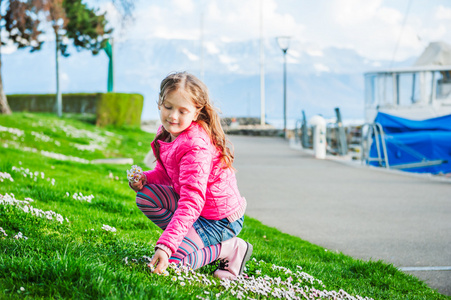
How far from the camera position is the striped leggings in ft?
11.8

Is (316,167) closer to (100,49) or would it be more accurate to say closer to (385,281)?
(385,281)

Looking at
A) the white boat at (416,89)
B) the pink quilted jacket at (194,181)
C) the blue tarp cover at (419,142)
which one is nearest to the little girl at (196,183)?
the pink quilted jacket at (194,181)

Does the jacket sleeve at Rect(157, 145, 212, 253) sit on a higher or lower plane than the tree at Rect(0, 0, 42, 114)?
lower

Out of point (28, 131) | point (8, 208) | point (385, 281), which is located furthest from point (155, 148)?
point (28, 131)

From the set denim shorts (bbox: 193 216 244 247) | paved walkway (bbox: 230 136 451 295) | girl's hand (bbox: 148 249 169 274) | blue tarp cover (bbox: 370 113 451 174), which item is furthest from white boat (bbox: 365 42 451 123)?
girl's hand (bbox: 148 249 169 274)

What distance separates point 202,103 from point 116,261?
1228 mm

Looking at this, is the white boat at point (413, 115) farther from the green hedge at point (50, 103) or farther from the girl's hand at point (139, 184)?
the green hedge at point (50, 103)

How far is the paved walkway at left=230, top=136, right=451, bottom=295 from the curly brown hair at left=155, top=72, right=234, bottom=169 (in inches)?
98.0

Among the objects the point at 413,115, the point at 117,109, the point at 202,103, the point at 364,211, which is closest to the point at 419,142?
the point at 413,115

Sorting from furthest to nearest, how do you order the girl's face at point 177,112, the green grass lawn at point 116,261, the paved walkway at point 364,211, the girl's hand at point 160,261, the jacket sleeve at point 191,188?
the paved walkway at point 364,211 < the girl's face at point 177,112 < the jacket sleeve at point 191,188 < the girl's hand at point 160,261 < the green grass lawn at point 116,261

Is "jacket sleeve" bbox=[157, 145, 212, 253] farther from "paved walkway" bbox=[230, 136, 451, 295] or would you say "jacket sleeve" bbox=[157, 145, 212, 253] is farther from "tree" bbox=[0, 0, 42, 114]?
"tree" bbox=[0, 0, 42, 114]

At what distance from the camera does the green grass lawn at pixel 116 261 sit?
2.79m

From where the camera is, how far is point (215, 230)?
3.74 metres

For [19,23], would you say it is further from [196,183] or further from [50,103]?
[196,183]
